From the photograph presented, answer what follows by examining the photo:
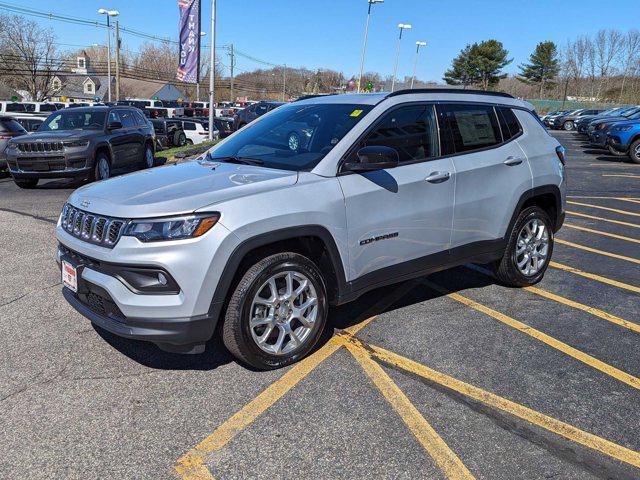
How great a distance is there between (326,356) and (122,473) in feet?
5.16

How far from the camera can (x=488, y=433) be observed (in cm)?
284

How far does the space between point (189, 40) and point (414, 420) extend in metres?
19.9

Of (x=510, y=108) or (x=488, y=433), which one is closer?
(x=488, y=433)

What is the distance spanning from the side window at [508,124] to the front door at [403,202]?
0.94 meters

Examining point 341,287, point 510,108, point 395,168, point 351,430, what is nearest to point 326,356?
point 341,287

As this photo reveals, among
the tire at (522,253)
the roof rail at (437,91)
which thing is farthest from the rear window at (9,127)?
the tire at (522,253)

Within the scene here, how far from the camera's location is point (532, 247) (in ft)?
16.8

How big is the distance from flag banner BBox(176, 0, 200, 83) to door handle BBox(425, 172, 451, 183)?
18.1 meters

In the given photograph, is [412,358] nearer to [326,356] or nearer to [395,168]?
[326,356]

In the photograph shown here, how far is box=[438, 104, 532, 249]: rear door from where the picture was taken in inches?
169

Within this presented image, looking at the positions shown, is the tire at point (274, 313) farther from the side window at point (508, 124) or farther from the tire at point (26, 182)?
the tire at point (26, 182)

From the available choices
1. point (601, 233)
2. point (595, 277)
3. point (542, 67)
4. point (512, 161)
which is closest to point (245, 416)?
point (512, 161)

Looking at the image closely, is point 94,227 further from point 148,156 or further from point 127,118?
point 148,156

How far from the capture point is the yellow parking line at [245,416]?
252 cm
